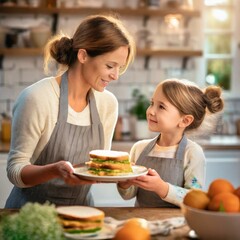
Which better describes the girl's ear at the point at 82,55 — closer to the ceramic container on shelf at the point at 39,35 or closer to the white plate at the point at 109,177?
the white plate at the point at 109,177

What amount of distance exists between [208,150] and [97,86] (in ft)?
7.16

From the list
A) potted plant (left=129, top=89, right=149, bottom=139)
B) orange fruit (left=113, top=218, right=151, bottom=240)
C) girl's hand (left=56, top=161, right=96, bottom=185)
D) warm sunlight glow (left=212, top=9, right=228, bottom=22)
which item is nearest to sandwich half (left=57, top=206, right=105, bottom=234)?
orange fruit (left=113, top=218, right=151, bottom=240)

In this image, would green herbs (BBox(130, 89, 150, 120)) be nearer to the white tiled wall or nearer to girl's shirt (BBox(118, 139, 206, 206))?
the white tiled wall

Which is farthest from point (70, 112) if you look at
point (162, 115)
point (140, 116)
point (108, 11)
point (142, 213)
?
point (108, 11)

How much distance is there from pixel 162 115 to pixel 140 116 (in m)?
2.32

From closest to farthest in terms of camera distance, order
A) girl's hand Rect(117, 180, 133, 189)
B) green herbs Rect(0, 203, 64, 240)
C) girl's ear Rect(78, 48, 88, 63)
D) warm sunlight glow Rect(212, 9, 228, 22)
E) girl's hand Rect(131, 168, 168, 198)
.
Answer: green herbs Rect(0, 203, 64, 240) < girl's hand Rect(131, 168, 168, 198) < girl's hand Rect(117, 180, 133, 189) < girl's ear Rect(78, 48, 88, 63) < warm sunlight glow Rect(212, 9, 228, 22)

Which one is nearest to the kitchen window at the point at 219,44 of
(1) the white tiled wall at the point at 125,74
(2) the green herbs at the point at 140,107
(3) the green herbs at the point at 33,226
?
(1) the white tiled wall at the point at 125,74

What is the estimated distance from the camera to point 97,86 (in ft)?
8.63

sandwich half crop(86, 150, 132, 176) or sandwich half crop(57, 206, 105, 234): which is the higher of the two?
sandwich half crop(86, 150, 132, 176)

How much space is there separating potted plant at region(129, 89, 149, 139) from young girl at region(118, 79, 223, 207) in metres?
2.14

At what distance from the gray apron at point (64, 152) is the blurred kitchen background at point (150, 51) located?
1.84 meters

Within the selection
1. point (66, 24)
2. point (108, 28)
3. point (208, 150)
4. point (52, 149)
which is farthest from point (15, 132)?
point (66, 24)

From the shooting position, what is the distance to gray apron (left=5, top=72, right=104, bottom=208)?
2645 millimetres

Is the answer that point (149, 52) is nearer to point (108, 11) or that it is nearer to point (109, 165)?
point (108, 11)
